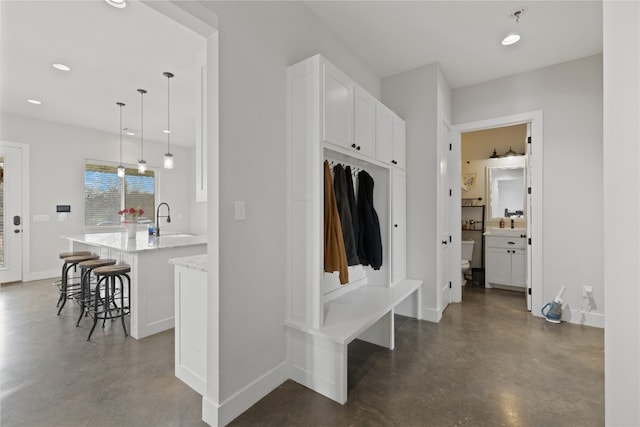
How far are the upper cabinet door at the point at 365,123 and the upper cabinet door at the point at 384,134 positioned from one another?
0.09m

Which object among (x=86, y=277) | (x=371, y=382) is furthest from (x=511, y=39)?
(x=86, y=277)

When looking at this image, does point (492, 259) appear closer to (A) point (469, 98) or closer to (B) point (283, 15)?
(A) point (469, 98)

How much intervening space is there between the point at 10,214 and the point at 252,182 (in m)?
5.56

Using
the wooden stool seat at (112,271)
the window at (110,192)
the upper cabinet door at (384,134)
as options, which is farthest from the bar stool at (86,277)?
the upper cabinet door at (384,134)

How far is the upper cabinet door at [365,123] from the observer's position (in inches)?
93.5

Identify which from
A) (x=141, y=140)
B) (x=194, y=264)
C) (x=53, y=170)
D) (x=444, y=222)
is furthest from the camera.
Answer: (x=141, y=140)

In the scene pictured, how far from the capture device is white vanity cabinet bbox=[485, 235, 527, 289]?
4.20 m

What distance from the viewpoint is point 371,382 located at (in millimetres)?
2008

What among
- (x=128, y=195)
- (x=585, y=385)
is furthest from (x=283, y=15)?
(x=128, y=195)

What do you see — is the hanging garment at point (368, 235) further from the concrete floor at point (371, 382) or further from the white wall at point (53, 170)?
the white wall at point (53, 170)

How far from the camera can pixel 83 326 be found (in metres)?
2.98

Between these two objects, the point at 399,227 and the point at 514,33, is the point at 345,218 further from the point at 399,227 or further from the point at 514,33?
the point at 514,33

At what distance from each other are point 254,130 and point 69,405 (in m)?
2.08

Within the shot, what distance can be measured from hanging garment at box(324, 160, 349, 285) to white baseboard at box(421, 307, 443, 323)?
1.59 meters
